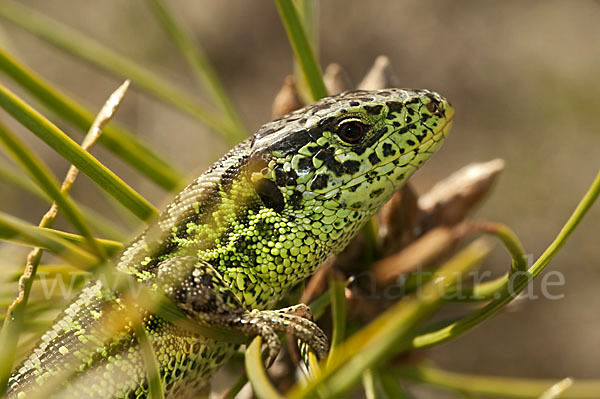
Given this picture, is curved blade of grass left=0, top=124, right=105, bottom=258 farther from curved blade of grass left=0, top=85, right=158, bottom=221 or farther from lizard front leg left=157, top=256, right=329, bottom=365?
lizard front leg left=157, top=256, right=329, bottom=365

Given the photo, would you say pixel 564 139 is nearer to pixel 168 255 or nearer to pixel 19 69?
pixel 168 255

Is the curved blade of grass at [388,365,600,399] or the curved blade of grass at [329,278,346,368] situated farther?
the curved blade of grass at [388,365,600,399]

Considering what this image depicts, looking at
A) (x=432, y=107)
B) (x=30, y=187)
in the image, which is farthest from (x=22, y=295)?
(x=432, y=107)

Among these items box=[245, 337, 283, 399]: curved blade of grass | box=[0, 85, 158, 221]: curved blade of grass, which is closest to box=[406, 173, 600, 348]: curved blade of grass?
box=[245, 337, 283, 399]: curved blade of grass

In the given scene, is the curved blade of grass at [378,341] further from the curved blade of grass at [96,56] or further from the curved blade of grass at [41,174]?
the curved blade of grass at [96,56]

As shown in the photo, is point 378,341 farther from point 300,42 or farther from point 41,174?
point 300,42

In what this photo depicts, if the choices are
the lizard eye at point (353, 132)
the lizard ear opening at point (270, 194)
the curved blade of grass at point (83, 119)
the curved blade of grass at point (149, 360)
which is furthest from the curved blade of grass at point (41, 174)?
the lizard eye at point (353, 132)

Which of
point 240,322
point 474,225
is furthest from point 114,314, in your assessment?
point 474,225
